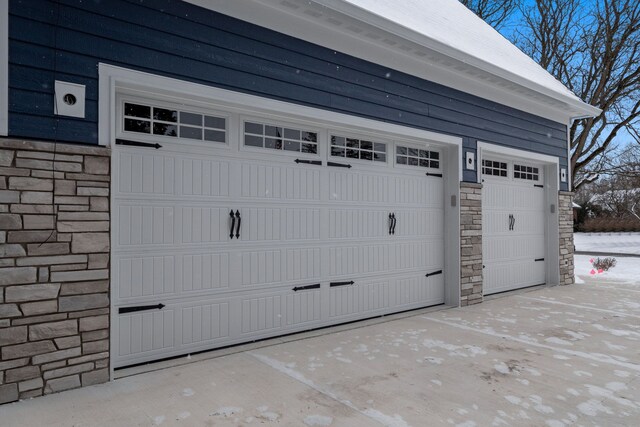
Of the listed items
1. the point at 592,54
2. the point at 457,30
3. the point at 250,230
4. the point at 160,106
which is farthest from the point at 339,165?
the point at 592,54

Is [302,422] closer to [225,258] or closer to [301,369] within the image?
[301,369]

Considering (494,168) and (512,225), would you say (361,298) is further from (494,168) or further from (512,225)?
(512,225)

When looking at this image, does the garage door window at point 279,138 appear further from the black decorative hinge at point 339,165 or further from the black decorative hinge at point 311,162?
the black decorative hinge at point 339,165

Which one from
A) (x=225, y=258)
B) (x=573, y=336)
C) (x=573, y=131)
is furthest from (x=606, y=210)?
(x=225, y=258)

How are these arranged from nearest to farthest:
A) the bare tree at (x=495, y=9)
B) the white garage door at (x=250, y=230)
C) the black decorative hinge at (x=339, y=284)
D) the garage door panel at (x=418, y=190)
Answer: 1. the white garage door at (x=250, y=230)
2. the black decorative hinge at (x=339, y=284)
3. the garage door panel at (x=418, y=190)
4. the bare tree at (x=495, y=9)

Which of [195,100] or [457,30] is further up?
[457,30]

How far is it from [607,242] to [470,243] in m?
19.5

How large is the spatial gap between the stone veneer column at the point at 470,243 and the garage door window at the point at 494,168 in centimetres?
64

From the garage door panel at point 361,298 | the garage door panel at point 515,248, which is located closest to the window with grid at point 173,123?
the garage door panel at point 361,298

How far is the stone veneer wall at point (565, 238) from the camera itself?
790 cm

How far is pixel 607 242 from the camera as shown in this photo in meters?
21.1

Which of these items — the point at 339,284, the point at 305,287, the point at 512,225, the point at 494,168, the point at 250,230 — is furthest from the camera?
the point at 512,225

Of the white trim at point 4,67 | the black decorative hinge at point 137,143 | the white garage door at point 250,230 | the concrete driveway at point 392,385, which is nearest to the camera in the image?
the concrete driveway at point 392,385

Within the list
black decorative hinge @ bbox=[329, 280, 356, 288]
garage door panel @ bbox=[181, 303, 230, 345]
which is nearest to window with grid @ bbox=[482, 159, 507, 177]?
black decorative hinge @ bbox=[329, 280, 356, 288]
